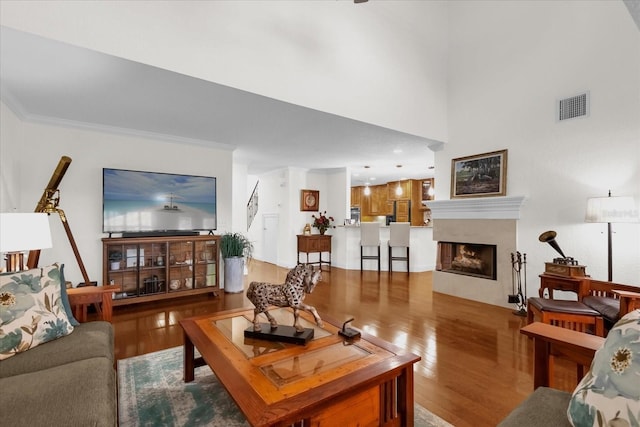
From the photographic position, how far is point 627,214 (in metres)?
2.74

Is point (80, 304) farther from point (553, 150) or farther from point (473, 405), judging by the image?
point (553, 150)

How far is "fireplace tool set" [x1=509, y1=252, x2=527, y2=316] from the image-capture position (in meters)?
3.69

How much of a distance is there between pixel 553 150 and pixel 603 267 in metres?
1.40

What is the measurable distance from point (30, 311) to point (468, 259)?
4.73 meters

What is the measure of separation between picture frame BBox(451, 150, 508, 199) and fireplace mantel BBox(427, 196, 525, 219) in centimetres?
11

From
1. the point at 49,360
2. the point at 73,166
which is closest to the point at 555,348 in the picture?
the point at 49,360

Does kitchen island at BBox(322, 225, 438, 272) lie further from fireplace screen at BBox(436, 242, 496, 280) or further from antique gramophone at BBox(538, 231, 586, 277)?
antique gramophone at BBox(538, 231, 586, 277)

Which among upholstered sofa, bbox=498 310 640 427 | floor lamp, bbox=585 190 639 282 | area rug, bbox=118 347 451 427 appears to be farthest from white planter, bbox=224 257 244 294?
floor lamp, bbox=585 190 639 282

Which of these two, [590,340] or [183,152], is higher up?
[183,152]

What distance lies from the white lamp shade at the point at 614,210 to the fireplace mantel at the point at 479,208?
877 millimetres

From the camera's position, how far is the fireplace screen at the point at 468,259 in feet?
13.7

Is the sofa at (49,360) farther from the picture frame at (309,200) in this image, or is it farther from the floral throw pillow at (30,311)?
the picture frame at (309,200)

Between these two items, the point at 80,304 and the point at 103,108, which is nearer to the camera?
the point at 80,304

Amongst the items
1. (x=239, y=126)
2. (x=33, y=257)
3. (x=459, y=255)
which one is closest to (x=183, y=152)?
(x=239, y=126)
